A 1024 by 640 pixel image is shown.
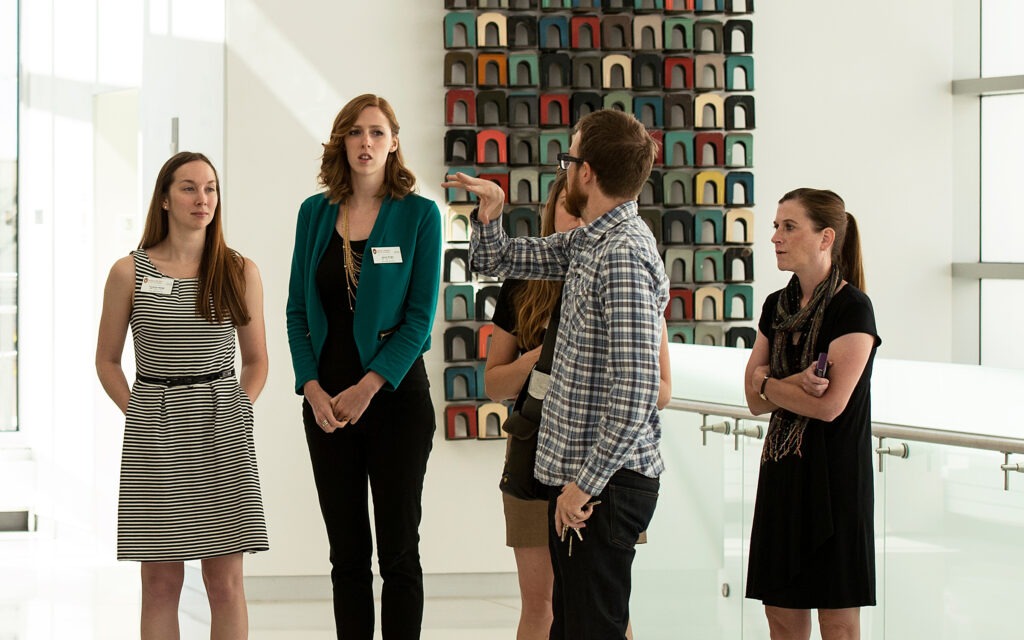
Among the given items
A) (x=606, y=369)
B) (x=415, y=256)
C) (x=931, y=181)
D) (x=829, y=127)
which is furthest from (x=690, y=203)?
(x=606, y=369)

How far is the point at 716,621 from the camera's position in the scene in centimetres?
406

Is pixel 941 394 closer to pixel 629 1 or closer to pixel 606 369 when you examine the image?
pixel 606 369

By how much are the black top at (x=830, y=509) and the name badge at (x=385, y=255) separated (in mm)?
1159

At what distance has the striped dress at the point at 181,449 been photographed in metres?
3.11

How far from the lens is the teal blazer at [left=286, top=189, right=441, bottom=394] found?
3189 millimetres

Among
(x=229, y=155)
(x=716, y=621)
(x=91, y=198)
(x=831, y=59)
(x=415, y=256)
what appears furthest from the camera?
(x=91, y=198)

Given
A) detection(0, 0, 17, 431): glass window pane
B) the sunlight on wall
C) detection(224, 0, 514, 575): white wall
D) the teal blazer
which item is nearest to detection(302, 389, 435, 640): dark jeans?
the teal blazer

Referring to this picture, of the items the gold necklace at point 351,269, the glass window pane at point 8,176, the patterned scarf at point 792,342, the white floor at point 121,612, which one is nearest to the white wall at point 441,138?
the white floor at point 121,612

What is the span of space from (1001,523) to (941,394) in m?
0.51

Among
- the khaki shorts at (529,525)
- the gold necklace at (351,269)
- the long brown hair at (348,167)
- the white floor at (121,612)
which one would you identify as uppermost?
the long brown hair at (348,167)

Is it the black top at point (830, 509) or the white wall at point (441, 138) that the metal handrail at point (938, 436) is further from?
the white wall at point (441, 138)

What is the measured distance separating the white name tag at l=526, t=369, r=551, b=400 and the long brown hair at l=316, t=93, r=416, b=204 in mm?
884

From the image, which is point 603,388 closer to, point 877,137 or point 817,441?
point 817,441

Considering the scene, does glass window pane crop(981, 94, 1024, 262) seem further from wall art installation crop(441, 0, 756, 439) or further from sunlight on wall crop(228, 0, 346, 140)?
sunlight on wall crop(228, 0, 346, 140)
